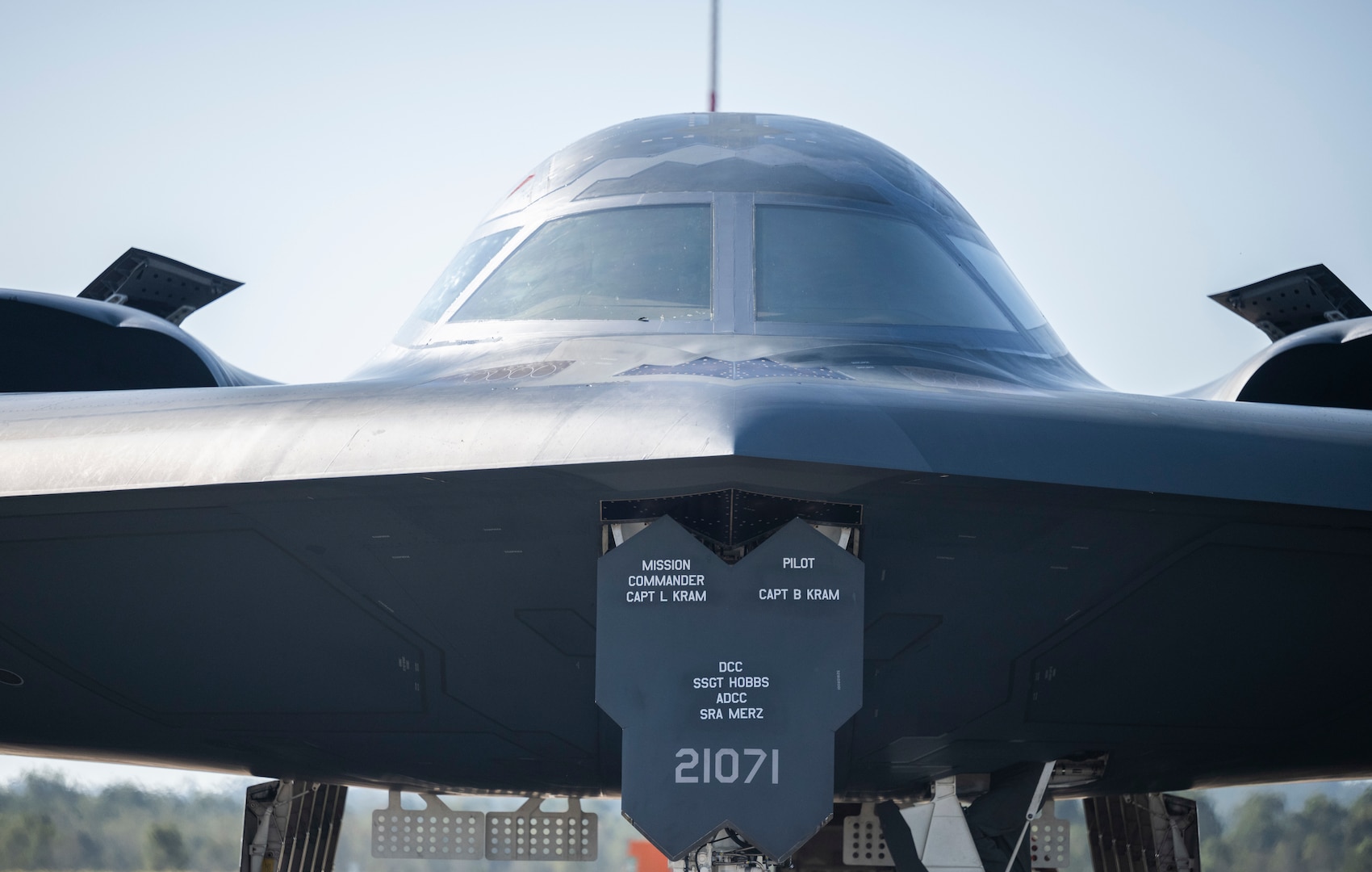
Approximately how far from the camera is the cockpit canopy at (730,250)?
5.44 m

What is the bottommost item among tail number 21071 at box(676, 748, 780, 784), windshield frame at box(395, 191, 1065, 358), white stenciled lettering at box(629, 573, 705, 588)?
tail number 21071 at box(676, 748, 780, 784)

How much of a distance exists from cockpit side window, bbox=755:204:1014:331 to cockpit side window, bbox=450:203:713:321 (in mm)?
302

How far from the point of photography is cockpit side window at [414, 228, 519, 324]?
6.24 metres

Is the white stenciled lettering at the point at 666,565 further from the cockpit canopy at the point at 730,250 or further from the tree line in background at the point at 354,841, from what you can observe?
the tree line in background at the point at 354,841

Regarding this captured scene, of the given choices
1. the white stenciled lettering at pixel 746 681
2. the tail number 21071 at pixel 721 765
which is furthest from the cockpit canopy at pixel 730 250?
the tail number 21071 at pixel 721 765

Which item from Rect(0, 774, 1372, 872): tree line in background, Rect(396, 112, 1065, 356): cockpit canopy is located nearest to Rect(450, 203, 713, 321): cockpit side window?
Rect(396, 112, 1065, 356): cockpit canopy

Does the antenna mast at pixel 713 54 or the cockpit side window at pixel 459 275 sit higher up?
the antenna mast at pixel 713 54

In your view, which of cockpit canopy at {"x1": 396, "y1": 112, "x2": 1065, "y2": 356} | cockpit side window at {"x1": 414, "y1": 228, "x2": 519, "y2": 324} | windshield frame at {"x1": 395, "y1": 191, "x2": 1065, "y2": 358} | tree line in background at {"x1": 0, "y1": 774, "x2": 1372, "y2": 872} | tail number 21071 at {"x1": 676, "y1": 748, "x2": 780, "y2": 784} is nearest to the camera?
tail number 21071 at {"x1": 676, "y1": 748, "x2": 780, "y2": 784}

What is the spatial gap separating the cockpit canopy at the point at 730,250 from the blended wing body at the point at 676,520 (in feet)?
0.09

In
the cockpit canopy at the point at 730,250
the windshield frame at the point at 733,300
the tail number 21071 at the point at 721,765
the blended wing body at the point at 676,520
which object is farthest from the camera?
the cockpit canopy at the point at 730,250

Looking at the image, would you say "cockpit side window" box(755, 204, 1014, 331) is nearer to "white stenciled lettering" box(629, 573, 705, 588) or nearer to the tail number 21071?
"white stenciled lettering" box(629, 573, 705, 588)

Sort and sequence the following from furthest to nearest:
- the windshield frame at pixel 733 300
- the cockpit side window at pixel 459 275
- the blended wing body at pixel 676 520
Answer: the cockpit side window at pixel 459 275, the windshield frame at pixel 733 300, the blended wing body at pixel 676 520

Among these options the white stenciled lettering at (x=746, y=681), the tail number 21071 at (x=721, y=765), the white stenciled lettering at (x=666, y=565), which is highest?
the white stenciled lettering at (x=666, y=565)

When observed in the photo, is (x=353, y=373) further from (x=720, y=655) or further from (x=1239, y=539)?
(x=1239, y=539)
